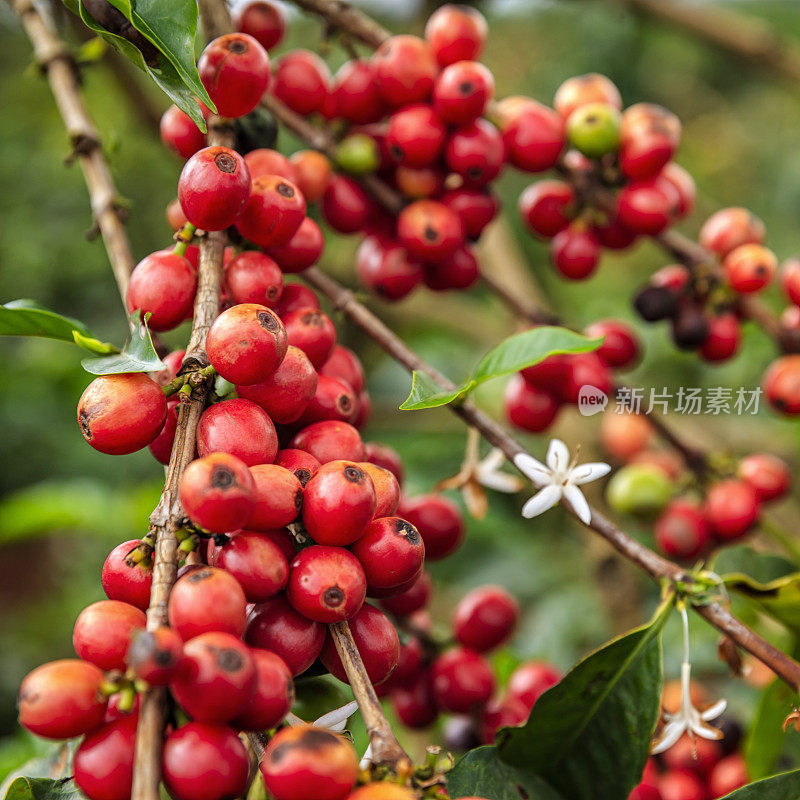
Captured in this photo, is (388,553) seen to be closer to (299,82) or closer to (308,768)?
(308,768)

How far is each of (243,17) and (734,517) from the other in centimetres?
97

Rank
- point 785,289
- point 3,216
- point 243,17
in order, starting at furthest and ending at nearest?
point 3,216
point 785,289
point 243,17

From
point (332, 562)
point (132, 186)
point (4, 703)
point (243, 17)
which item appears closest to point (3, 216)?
point (132, 186)

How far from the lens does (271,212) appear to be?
0.69m

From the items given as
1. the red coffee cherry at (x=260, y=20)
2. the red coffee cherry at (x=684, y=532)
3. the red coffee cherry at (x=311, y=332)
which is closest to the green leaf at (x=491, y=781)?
the red coffee cherry at (x=311, y=332)

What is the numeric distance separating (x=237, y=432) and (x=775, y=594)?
566mm

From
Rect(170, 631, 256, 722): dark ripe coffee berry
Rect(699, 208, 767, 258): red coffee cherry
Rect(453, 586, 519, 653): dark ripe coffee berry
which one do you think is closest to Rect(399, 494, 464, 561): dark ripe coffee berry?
Rect(453, 586, 519, 653): dark ripe coffee berry

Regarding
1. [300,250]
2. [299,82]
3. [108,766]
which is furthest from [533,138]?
[108,766]

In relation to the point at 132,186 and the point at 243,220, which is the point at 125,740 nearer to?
the point at 243,220

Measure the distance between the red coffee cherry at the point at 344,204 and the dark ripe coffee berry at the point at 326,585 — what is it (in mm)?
553

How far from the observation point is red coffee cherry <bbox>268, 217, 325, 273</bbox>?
756 mm

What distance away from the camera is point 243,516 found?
50 centimetres

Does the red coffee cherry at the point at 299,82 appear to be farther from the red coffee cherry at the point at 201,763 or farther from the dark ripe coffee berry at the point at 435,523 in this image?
the red coffee cherry at the point at 201,763

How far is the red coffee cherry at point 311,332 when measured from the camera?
69 centimetres
